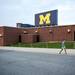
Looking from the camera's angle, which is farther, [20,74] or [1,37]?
[1,37]

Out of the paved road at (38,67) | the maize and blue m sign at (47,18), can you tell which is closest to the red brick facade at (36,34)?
the maize and blue m sign at (47,18)

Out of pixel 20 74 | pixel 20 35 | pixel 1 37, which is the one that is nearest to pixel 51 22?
pixel 20 35

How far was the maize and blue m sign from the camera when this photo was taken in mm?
63656

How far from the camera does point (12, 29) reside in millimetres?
60812

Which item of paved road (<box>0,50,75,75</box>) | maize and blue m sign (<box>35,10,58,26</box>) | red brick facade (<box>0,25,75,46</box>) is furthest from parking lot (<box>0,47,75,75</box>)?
maize and blue m sign (<box>35,10,58,26</box>)

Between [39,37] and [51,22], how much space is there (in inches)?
222

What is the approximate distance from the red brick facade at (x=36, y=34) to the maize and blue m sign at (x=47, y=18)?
4.65 meters

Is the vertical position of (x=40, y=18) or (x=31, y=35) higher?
(x=40, y=18)

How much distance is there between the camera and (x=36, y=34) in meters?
60.9

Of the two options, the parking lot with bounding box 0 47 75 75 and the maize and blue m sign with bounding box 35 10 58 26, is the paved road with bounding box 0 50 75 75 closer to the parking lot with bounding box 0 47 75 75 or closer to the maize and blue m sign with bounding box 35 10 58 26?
the parking lot with bounding box 0 47 75 75

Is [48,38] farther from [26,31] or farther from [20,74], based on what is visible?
[20,74]

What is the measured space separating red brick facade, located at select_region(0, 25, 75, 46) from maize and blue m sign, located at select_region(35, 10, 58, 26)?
4653 millimetres

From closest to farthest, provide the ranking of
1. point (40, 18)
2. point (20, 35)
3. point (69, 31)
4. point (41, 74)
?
point (41, 74) < point (69, 31) < point (20, 35) < point (40, 18)

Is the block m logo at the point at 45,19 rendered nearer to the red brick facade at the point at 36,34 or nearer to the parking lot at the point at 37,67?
the red brick facade at the point at 36,34
